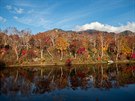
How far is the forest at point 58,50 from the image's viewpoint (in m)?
69.5

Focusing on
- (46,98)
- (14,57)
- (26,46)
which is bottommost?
(46,98)

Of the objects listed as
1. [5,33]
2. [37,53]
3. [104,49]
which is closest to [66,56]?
[37,53]

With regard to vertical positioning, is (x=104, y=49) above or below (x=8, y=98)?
above

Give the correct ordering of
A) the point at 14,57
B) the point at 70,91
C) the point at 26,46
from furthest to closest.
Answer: the point at 26,46 < the point at 14,57 < the point at 70,91

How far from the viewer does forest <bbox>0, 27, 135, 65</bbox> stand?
69.5 meters

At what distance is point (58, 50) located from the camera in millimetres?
76812

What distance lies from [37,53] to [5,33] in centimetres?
1960

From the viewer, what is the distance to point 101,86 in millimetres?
31438

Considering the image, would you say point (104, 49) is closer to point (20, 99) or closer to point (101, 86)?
point (101, 86)

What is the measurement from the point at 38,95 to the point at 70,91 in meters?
5.16

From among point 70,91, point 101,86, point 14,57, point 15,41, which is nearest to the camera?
point 70,91

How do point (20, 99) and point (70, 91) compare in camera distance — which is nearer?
point (20, 99)

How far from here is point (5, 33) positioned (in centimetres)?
8169

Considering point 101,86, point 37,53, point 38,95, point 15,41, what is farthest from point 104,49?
point 38,95
